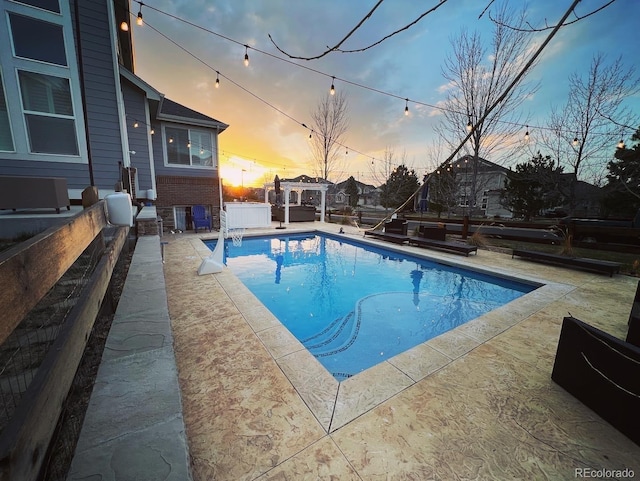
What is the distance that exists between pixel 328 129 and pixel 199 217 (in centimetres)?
1111

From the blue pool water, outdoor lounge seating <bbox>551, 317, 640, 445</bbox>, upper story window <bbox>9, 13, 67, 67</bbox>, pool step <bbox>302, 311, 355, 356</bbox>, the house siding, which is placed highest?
upper story window <bbox>9, 13, 67, 67</bbox>

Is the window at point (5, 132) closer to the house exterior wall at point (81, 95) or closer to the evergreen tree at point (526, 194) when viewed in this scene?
the house exterior wall at point (81, 95)

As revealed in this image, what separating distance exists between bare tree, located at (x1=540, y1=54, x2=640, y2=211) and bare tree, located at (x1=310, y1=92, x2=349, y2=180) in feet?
36.3

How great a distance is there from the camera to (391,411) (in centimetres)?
206

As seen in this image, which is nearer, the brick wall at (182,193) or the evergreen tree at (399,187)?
the brick wall at (182,193)

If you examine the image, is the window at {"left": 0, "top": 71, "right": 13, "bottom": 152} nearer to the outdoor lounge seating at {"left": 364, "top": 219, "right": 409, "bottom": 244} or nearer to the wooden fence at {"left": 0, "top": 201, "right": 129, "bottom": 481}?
the wooden fence at {"left": 0, "top": 201, "right": 129, "bottom": 481}

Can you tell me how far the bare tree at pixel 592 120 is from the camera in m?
9.52

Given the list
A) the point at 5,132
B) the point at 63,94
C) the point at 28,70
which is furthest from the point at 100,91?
the point at 5,132

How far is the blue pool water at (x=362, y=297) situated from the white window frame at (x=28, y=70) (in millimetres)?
5089

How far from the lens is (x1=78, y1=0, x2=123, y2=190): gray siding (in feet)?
21.2

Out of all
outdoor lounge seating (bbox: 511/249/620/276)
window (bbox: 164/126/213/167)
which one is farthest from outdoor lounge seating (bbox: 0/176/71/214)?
outdoor lounge seating (bbox: 511/249/620/276)

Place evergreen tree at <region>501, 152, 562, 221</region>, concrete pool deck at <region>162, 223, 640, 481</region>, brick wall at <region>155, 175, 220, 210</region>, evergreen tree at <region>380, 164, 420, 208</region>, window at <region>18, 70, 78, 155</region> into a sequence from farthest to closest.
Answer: evergreen tree at <region>380, 164, 420, 208</region>, evergreen tree at <region>501, 152, 562, 221</region>, brick wall at <region>155, 175, 220, 210</region>, window at <region>18, 70, 78, 155</region>, concrete pool deck at <region>162, 223, 640, 481</region>

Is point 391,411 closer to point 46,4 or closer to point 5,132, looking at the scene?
point 5,132

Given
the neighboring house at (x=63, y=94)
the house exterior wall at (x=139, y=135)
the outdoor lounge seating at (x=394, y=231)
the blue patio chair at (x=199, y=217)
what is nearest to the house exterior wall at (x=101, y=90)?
the neighboring house at (x=63, y=94)
